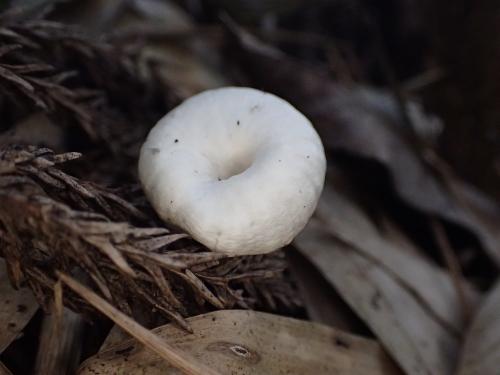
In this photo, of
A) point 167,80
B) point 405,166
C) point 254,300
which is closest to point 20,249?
point 254,300

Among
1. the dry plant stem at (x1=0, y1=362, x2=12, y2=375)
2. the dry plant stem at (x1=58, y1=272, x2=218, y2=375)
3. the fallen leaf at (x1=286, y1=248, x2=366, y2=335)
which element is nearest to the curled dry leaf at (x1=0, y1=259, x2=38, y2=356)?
the dry plant stem at (x1=0, y1=362, x2=12, y2=375)

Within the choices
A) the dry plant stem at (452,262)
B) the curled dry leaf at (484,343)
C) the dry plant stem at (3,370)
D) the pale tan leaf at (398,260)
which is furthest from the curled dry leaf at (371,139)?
the dry plant stem at (3,370)

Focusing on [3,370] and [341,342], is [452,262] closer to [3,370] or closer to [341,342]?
[341,342]

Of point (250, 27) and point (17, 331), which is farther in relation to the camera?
point (250, 27)

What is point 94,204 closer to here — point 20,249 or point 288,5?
point 20,249

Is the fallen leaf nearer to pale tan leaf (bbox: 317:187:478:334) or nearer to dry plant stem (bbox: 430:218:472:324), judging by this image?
pale tan leaf (bbox: 317:187:478:334)

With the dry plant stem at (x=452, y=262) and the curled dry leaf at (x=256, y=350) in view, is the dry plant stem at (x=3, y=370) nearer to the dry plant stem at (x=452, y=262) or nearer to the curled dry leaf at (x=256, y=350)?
the curled dry leaf at (x=256, y=350)
